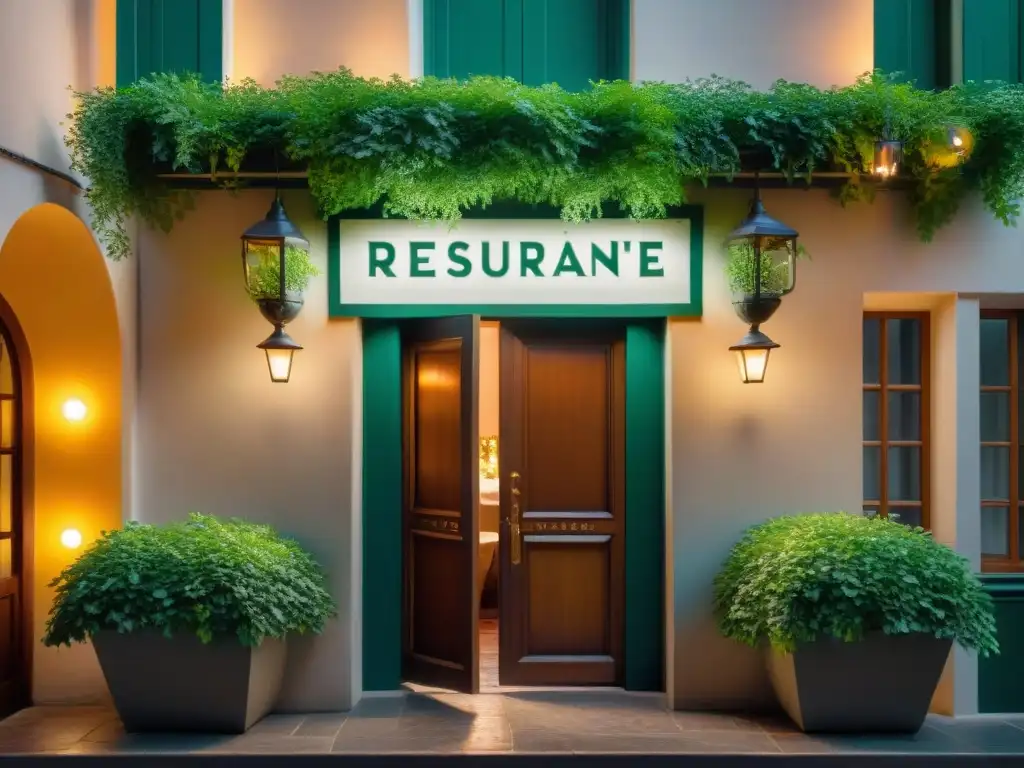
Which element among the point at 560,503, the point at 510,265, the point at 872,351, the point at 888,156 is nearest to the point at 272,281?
the point at 510,265

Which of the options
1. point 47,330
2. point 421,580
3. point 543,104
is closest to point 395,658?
→ point 421,580

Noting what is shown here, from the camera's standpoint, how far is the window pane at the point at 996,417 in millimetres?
6969

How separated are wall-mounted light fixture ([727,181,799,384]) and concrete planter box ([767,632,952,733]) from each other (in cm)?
176

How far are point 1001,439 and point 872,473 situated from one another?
3.07 ft

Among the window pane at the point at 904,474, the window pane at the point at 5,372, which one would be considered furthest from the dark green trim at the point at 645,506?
the window pane at the point at 5,372

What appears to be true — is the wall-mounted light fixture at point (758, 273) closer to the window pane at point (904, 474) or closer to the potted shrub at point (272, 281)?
the window pane at point (904, 474)

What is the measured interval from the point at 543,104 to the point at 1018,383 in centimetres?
394

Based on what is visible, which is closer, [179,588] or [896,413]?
[179,588]

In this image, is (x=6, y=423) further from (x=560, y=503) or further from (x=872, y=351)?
(x=872, y=351)

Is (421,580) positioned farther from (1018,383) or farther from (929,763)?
(1018,383)

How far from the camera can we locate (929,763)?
5551 mm

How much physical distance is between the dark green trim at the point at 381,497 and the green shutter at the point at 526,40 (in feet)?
6.54

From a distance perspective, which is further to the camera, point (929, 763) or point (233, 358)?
point (233, 358)

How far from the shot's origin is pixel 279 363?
6.38m
